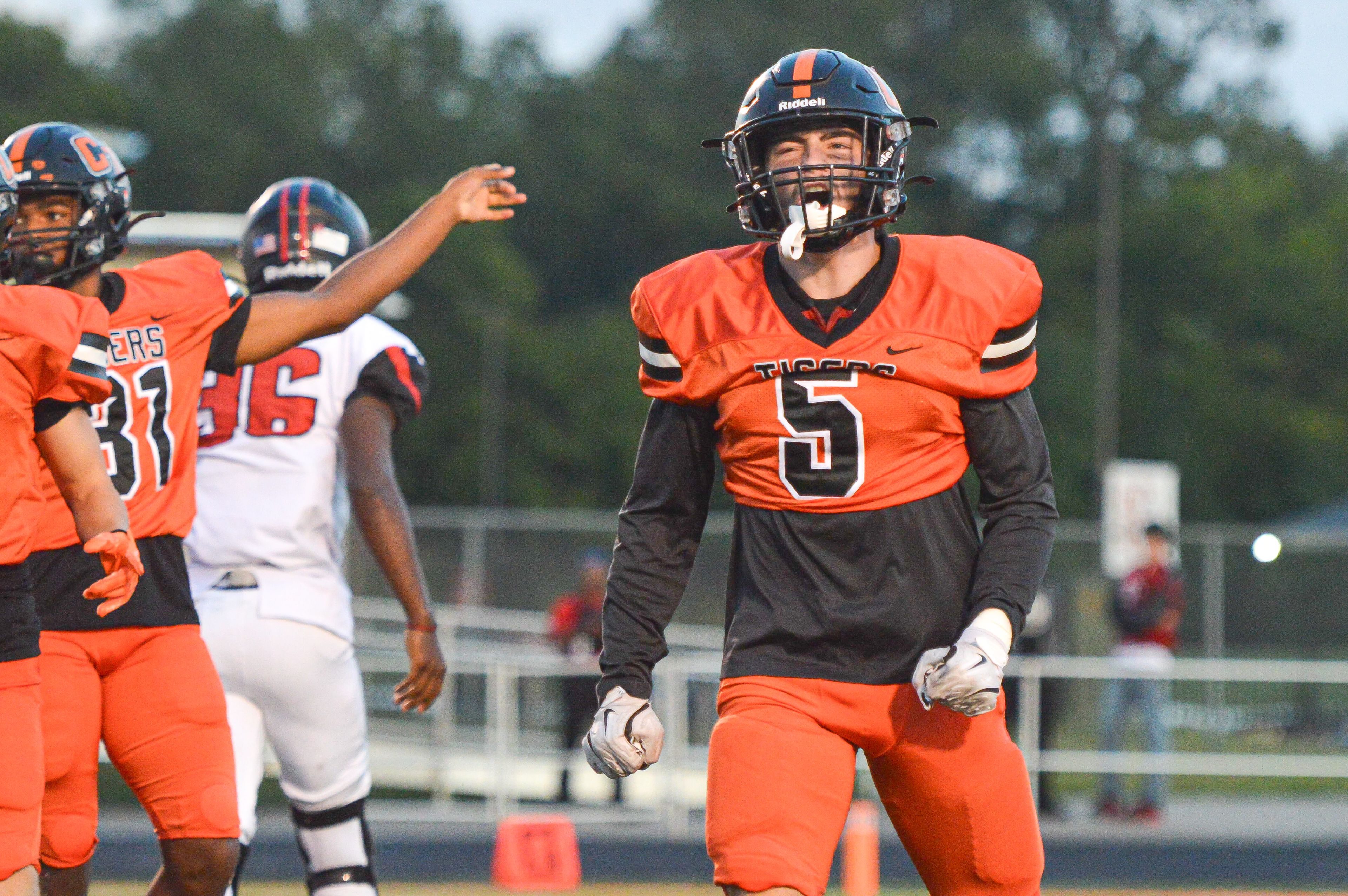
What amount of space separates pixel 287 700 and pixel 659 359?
168 centimetres

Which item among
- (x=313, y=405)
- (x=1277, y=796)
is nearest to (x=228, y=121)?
(x=1277, y=796)

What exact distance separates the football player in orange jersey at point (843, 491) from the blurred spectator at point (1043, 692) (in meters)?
7.74

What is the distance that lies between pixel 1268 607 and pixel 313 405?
20061 millimetres

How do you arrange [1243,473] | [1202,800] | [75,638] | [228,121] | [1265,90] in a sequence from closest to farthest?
[75,638], [1202,800], [1243,473], [228,121], [1265,90]

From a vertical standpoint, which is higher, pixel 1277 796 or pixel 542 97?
pixel 542 97

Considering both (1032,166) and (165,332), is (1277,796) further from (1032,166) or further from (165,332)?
(1032,166)

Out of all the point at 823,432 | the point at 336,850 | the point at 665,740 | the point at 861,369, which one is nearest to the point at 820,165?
the point at 861,369

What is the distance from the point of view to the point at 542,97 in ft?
186

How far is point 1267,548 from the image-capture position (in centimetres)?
2108

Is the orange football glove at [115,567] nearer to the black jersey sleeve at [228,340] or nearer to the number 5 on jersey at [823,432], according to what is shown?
the black jersey sleeve at [228,340]

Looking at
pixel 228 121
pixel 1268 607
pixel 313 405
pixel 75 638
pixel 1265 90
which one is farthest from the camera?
pixel 1265 90

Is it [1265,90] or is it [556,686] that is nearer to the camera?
[556,686]

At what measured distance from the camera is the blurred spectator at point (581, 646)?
40.5 feet

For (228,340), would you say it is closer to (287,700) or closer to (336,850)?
(287,700)
